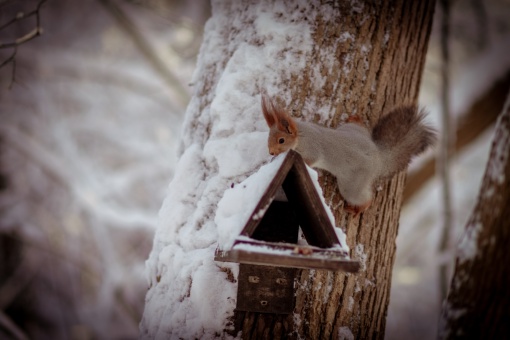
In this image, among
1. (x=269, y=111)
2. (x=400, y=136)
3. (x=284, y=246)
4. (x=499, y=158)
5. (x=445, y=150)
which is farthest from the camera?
(x=445, y=150)

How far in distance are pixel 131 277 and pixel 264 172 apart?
5303mm

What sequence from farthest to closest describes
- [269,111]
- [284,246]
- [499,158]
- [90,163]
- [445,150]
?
1. [90,163]
2. [445,150]
3. [499,158]
4. [269,111]
5. [284,246]

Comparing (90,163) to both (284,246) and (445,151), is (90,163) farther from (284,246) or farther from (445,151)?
(284,246)

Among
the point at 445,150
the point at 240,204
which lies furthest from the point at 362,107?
the point at 445,150

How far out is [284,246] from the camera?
1060 mm

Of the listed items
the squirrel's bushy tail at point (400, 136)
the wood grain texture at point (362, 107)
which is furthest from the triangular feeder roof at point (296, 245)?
the squirrel's bushy tail at point (400, 136)

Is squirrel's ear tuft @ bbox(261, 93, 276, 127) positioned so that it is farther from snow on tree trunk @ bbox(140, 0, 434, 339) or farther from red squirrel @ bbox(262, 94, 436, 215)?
snow on tree trunk @ bbox(140, 0, 434, 339)

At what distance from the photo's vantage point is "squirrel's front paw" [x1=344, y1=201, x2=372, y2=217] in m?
1.42

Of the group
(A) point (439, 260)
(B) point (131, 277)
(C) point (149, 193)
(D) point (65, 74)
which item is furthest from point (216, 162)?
(C) point (149, 193)

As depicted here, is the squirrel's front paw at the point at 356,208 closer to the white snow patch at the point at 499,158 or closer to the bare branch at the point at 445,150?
the white snow patch at the point at 499,158

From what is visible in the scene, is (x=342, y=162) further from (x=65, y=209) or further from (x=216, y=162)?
(x=65, y=209)

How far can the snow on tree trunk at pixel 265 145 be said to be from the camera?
1.32 m

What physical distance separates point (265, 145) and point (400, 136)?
19.8 inches

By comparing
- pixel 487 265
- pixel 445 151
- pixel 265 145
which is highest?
pixel 445 151
